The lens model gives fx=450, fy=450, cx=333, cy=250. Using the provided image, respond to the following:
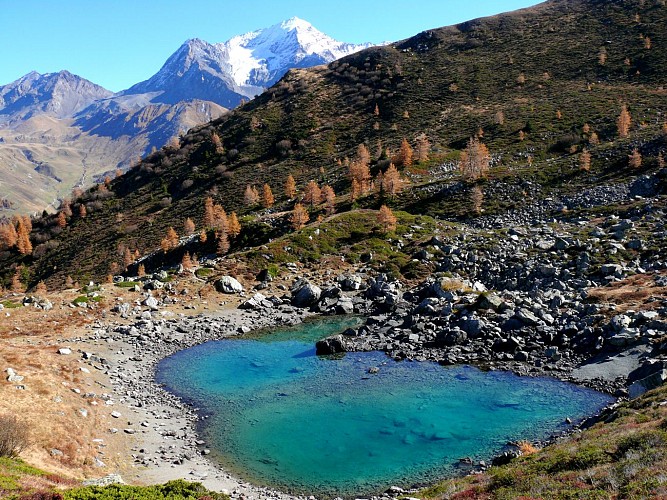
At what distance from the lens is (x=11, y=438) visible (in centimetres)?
2489

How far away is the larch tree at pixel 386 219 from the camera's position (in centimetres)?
8769

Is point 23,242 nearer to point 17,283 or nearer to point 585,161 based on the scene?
point 17,283

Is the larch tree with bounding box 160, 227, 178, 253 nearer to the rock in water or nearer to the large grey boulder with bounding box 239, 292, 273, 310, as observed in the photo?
the large grey boulder with bounding box 239, 292, 273, 310

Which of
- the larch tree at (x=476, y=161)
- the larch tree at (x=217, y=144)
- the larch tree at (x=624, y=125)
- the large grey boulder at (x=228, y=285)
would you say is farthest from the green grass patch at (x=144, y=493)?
the larch tree at (x=217, y=144)

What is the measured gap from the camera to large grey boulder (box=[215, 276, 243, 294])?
70.1 meters

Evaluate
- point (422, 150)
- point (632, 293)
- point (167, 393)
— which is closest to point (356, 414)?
point (167, 393)

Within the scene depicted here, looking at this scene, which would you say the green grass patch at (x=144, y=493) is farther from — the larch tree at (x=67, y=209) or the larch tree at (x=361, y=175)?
the larch tree at (x=67, y=209)

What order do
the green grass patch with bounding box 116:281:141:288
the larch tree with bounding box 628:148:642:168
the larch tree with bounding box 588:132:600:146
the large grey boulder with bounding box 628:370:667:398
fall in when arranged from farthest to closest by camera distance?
the larch tree with bounding box 588:132:600:146 < the larch tree with bounding box 628:148:642:168 < the green grass patch with bounding box 116:281:141:288 < the large grey boulder with bounding box 628:370:667:398

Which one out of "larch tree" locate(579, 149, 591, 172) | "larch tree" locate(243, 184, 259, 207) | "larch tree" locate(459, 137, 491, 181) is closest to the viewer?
"larch tree" locate(579, 149, 591, 172)

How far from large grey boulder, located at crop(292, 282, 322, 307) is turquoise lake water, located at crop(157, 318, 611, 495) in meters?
17.1

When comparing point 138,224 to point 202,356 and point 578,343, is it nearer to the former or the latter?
point 202,356

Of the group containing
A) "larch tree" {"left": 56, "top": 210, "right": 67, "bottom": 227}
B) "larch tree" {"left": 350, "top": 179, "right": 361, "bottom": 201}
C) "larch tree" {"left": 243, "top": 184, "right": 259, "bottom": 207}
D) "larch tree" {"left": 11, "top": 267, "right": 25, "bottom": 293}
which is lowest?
"larch tree" {"left": 11, "top": 267, "right": 25, "bottom": 293}

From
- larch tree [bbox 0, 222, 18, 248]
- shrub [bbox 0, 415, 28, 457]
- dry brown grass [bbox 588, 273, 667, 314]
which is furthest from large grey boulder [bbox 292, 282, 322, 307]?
larch tree [bbox 0, 222, 18, 248]

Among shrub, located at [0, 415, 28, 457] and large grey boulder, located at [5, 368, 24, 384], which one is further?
large grey boulder, located at [5, 368, 24, 384]
